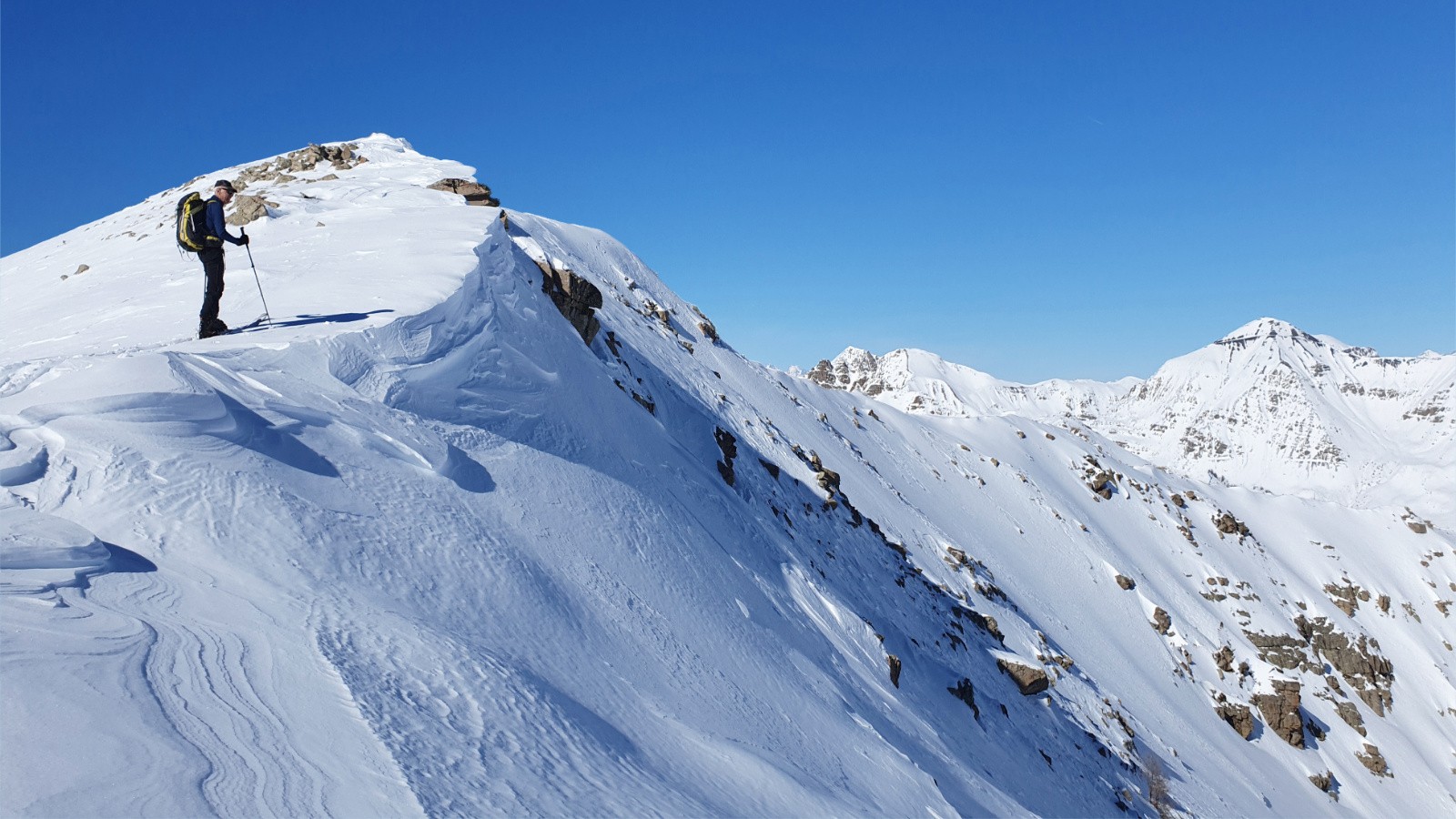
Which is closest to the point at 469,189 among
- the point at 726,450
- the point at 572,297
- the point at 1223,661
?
the point at 572,297

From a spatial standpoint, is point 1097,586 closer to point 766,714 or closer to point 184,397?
point 766,714

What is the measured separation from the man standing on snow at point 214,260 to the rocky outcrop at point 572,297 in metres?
7.89

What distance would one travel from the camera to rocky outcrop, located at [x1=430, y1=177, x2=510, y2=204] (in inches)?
1033

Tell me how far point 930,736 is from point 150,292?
1784 centimetres

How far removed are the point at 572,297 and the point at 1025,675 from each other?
18.6m

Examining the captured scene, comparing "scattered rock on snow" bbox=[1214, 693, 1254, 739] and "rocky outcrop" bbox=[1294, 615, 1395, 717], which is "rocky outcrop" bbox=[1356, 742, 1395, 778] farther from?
"scattered rock on snow" bbox=[1214, 693, 1254, 739]

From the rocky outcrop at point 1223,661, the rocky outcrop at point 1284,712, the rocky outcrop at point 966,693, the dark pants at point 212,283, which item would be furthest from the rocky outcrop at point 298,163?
the rocky outcrop at point 1284,712

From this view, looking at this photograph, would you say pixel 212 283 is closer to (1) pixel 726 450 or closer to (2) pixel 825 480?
(1) pixel 726 450

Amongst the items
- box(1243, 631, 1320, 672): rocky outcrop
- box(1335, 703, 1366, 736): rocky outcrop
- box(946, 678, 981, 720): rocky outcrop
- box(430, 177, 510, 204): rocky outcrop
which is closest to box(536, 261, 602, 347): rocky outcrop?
box(430, 177, 510, 204): rocky outcrop

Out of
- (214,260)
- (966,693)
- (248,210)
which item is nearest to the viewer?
(214,260)

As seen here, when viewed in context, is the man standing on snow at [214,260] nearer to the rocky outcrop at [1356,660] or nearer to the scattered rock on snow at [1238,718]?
the scattered rock on snow at [1238,718]

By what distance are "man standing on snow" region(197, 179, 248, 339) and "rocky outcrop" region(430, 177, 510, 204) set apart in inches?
608

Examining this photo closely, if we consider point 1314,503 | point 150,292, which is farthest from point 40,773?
point 1314,503

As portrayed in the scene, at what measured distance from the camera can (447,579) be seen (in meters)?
7.26
